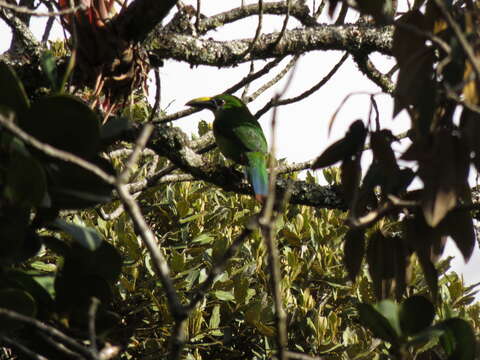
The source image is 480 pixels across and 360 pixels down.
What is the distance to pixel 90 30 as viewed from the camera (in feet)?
7.38

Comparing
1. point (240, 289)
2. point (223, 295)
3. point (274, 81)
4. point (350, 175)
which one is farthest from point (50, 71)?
point (240, 289)

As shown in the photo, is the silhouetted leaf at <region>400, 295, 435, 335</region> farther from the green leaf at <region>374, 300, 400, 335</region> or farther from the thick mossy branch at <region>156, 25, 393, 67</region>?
the thick mossy branch at <region>156, 25, 393, 67</region>

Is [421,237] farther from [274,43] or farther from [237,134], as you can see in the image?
[237,134]

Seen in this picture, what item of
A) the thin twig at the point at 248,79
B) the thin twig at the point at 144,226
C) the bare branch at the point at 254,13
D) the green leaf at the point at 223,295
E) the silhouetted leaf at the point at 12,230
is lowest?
the thin twig at the point at 144,226

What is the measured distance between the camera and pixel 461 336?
1248 mm

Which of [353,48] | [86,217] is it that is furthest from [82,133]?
[86,217]

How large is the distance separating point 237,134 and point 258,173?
80 cm

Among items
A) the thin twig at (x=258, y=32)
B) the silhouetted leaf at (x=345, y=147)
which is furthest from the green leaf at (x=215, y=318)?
the silhouetted leaf at (x=345, y=147)

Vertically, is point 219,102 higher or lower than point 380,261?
higher

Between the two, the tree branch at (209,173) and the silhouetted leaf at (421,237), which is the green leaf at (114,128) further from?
the tree branch at (209,173)

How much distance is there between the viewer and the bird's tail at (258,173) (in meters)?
3.06

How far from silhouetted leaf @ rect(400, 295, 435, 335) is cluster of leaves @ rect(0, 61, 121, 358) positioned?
0.53 metres

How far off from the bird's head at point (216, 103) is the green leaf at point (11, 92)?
3.71m

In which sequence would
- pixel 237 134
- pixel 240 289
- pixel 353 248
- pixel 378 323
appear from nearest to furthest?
1. pixel 378 323
2. pixel 353 248
3. pixel 240 289
4. pixel 237 134
